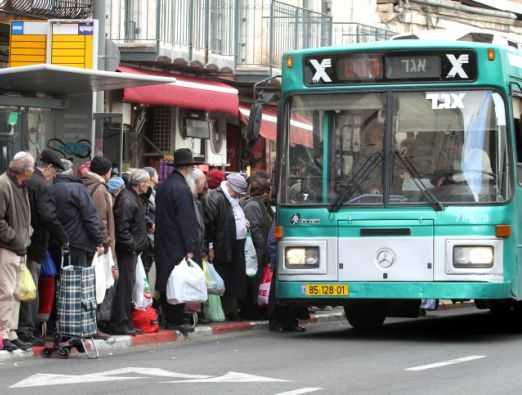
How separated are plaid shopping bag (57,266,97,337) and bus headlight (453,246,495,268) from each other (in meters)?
3.92

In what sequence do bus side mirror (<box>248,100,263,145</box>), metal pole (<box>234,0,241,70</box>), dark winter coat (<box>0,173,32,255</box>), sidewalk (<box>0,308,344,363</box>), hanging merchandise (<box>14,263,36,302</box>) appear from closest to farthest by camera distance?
dark winter coat (<box>0,173,32,255</box>), hanging merchandise (<box>14,263,36,302</box>), sidewalk (<box>0,308,344,363</box>), bus side mirror (<box>248,100,263,145</box>), metal pole (<box>234,0,241,70</box>)

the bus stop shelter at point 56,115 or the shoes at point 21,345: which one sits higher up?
the bus stop shelter at point 56,115

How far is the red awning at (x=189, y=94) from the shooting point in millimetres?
24000

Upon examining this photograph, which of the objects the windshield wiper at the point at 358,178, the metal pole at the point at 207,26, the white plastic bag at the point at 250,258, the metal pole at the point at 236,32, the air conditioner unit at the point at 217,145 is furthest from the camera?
the metal pole at the point at 236,32

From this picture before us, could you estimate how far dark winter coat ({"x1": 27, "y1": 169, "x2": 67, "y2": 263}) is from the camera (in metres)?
15.4

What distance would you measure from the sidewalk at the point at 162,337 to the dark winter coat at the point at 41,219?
995mm

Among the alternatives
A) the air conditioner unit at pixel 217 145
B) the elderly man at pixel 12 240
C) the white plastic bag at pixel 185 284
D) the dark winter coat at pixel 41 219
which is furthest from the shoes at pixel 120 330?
the air conditioner unit at pixel 217 145

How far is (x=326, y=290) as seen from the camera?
1717 centimetres

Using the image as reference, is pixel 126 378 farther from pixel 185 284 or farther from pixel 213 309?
pixel 213 309

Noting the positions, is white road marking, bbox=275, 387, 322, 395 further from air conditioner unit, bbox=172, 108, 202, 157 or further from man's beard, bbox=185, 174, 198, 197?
air conditioner unit, bbox=172, 108, 202, 157

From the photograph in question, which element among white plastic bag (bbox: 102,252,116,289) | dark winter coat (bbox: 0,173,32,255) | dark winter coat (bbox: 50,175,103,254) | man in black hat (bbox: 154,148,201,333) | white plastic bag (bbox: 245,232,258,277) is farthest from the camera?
white plastic bag (bbox: 245,232,258,277)

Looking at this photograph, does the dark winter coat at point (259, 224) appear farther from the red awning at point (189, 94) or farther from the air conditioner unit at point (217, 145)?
the air conditioner unit at point (217, 145)

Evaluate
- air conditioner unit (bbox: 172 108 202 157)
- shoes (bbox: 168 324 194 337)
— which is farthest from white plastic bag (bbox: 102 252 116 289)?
air conditioner unit (bbox: 172 108 202 157)

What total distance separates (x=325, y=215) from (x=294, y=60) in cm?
188
